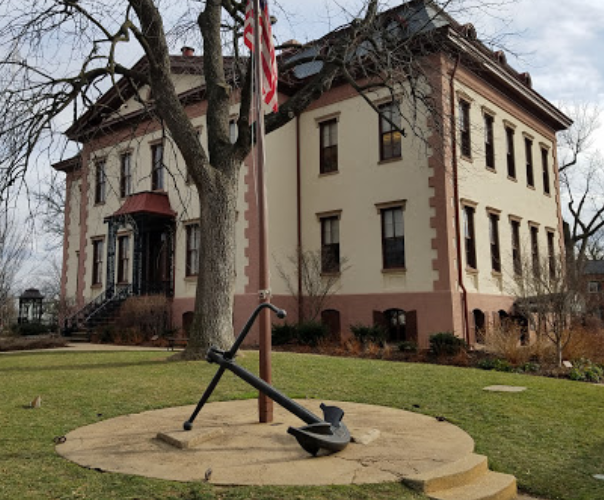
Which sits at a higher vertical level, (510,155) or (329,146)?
(329,146)

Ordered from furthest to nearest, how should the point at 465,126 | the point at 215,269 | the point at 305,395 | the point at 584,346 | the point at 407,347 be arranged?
the point at 465,126 < the point at 407,347 < the point at 584,346 < the point at 215,269 < the point at 305,395

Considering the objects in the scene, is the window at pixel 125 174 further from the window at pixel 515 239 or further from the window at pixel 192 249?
the window at pixel 515 239

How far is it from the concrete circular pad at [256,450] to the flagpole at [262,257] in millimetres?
230

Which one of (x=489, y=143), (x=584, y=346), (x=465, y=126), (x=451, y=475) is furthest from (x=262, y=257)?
(x=489, y=143)

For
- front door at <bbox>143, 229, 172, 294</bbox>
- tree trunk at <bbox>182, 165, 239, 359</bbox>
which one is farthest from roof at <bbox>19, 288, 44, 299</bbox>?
tree trunk at <bbox>182, 165, 239, 359</bbox>

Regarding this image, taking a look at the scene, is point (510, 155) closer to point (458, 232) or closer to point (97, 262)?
point (458, 232)

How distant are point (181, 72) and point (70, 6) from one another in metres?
10.8

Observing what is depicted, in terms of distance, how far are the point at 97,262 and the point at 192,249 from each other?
23.9ft

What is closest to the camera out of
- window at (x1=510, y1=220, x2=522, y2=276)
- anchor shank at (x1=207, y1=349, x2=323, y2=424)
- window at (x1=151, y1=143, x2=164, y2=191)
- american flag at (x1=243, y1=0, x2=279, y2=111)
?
anchor shank at (x1=207, y1=349, x2=323, y2=424)

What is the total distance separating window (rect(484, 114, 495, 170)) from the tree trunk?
11887 mm

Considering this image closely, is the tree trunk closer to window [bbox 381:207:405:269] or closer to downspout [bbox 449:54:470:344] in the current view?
window [bbox 381:207:405:269]

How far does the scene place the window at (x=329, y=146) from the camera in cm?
2083

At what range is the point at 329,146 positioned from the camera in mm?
20984

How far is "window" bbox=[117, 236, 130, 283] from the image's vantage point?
25.2 m
